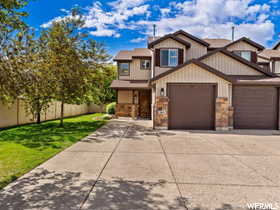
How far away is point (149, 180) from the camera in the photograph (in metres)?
3.73

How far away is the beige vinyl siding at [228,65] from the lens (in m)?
11.5

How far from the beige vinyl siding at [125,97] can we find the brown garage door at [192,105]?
23.2 feet

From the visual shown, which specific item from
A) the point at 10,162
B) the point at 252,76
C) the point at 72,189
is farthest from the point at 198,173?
the point at 252,76

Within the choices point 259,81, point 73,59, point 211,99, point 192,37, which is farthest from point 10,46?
point 192,37

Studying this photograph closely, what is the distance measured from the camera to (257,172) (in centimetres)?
425

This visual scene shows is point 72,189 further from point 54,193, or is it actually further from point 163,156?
point 163,156

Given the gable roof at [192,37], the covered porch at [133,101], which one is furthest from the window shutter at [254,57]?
the covered porch at [133,101]

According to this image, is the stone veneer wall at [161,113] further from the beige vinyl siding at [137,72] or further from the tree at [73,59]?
the beige vinyl siding at [137,72]

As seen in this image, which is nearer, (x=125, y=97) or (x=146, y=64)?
(x=125, y=97)

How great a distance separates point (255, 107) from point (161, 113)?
19.1ft

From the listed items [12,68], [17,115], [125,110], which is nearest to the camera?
[12,68]

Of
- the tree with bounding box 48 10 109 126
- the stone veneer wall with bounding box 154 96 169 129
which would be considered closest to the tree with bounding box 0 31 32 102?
the tree with bounding box 48 10 109 126

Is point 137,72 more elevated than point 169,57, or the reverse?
point 169,57

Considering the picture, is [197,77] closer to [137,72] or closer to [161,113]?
[161,113]
